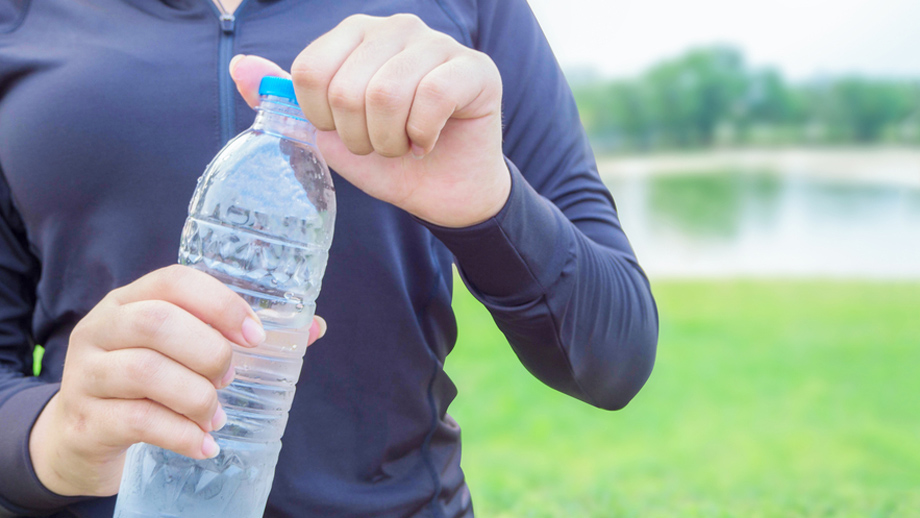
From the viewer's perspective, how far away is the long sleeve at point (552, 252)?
2.42 feet

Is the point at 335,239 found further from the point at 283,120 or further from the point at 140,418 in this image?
the point at 140,418

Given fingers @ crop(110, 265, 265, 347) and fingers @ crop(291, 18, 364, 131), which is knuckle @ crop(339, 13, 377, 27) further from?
fingers @ crop(110, 265, 265, 347)

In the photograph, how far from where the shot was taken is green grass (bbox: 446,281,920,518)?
124 inches

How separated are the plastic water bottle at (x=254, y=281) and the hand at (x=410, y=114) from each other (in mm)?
161

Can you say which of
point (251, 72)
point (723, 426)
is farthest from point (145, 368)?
point (723, 426)

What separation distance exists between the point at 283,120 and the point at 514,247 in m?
0.28

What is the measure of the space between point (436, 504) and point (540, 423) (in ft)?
13.0

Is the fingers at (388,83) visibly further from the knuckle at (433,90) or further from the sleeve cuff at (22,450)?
the sleeve cuff at (22,450)

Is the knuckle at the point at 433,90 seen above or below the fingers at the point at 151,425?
above

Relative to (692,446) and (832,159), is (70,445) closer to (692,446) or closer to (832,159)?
(692,446)

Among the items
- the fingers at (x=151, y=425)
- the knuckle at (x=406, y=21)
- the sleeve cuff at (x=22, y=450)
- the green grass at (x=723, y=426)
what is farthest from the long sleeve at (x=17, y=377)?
the green grass at (x=723, y=426)

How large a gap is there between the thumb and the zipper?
125 millimetres

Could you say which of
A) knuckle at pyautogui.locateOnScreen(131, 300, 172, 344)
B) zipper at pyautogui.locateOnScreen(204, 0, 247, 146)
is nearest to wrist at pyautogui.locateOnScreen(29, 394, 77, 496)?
knuckle at pyautogui.locateOnScreen(131, 300, 172, 344)

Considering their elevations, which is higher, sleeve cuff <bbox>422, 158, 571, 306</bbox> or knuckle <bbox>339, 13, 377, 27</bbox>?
knuckle <bbox>339, 13, 377, 27</bbox>
